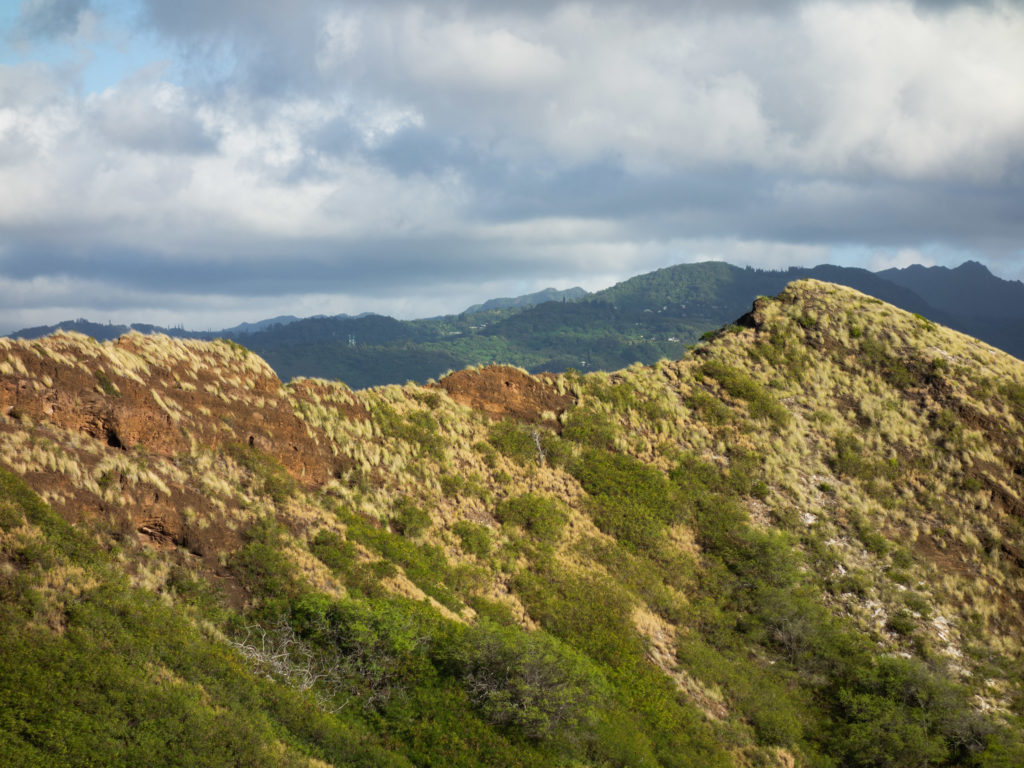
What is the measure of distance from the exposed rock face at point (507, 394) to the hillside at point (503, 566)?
0.64 feet

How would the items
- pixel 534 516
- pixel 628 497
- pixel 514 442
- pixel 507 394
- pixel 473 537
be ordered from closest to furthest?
pixel 473 537 < pixel 534 516 < pixel 628 497 < pixel 514 442 < pixel 507 394

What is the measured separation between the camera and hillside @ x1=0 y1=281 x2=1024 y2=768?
43.5ft

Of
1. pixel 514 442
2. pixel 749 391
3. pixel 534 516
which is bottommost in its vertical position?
pixel 534 516

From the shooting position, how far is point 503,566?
2483 centimetres

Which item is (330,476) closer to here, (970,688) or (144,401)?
(144,401)

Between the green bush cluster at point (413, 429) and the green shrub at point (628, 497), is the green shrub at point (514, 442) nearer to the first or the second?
the green shrub at point (628, 497)

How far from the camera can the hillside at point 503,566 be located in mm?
13258

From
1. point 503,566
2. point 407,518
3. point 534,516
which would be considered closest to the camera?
point 407,518

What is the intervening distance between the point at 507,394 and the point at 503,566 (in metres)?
12.8

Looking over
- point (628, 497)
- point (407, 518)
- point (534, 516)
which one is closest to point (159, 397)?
point (407, 518)

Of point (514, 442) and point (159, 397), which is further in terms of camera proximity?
point (514, 442)

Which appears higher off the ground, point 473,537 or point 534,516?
point 534,516

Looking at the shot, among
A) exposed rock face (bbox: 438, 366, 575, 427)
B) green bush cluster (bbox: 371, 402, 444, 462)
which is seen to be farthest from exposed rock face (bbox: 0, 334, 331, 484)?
exposed rock face (bbox: 438, 366, 575, 427)

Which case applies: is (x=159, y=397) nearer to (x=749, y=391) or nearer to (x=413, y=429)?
(x=413, y=429)
